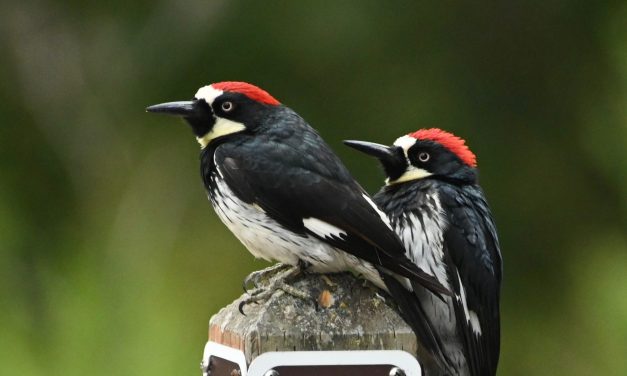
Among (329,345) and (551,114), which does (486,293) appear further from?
(551,114)

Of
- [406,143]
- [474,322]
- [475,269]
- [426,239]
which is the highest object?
[406,143]

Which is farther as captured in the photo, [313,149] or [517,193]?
[517,193]

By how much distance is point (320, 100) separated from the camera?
19.9 feet

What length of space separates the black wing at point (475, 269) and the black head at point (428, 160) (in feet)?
0.27

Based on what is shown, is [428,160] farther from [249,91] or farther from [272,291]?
[272,291]

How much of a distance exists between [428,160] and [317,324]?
1.28 m

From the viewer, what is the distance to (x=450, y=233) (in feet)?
12.2

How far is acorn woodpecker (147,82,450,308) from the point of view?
3057 millimetres

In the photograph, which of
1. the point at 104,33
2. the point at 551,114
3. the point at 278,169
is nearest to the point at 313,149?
the point at 278,169

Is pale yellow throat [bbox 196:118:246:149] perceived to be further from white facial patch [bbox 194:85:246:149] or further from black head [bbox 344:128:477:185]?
black head [bbox 344:128:477:185]

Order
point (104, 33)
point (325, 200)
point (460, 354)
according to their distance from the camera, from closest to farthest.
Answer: point (325, 200) < point (460, 354) < point (104, 33)

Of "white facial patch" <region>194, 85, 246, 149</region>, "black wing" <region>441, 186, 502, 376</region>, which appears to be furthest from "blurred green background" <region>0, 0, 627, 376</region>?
"white facial patch" <region>194, 85, 246, 149</region>

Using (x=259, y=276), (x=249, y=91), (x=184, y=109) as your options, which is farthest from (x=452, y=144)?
(x=259, y=276)

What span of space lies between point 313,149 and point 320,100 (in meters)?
2.74
